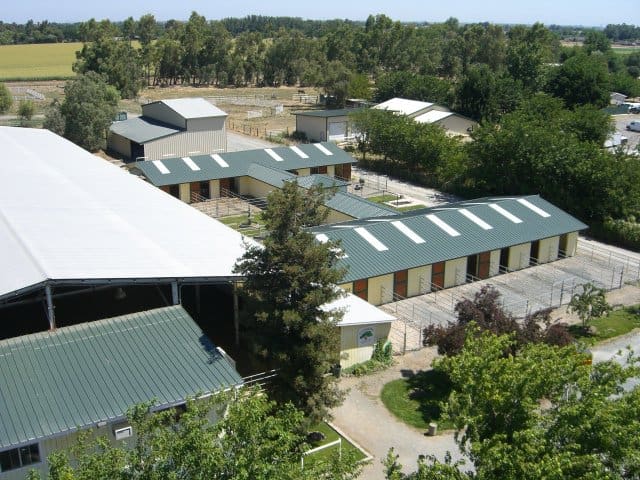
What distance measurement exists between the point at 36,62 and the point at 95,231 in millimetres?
146589

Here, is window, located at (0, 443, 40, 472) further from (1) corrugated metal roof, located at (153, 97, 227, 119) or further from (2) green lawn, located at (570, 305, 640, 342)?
(1) corrugated metal roof, located at (153, 97, 227, 119)

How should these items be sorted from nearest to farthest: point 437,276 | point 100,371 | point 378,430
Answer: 1. point 100,371
2. point 378,430
3. point 437,276

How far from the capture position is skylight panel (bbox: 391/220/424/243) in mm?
34428

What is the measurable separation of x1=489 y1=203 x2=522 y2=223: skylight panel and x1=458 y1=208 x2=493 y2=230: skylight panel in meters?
1.88

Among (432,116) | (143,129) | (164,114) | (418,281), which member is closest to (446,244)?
(418,281)

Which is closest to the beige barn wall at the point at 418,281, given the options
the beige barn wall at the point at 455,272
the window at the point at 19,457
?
the beige barn wall at the point at 455,272

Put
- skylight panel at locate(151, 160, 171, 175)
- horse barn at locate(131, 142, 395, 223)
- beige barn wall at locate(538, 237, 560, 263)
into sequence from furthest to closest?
skylight panel at locate(151, 160, 171, 175) < horse barn at locate(131, 142, 395, 223) < beige barn wall at locate(538, 237, 560, 263)

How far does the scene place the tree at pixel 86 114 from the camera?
62.2 meters

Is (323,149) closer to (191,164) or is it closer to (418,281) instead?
(191,164)

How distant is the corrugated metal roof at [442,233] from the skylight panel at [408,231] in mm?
82

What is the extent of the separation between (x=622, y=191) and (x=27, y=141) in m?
40.4

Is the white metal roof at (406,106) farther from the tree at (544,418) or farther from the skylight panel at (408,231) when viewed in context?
the tree at (544,418)

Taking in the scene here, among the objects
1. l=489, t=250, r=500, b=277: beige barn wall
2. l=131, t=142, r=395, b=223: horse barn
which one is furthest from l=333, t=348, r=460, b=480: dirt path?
l=131, t=142, r=395, b=223: horse barn

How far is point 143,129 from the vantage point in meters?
61.9
